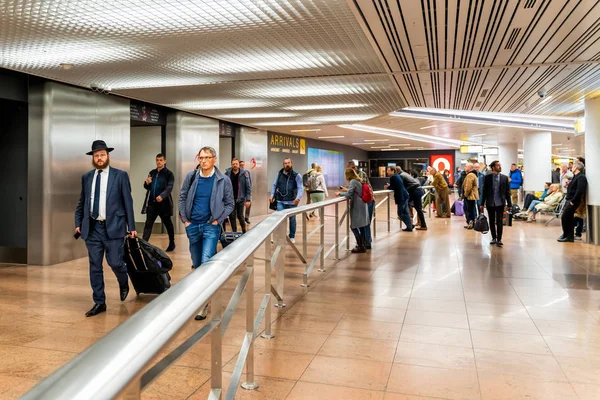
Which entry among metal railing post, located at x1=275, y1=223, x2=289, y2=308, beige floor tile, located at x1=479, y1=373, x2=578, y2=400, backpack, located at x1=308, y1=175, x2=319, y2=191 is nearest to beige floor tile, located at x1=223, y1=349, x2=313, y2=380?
metal railing post, located at x1=275, y1=223, x2=289, y2=308

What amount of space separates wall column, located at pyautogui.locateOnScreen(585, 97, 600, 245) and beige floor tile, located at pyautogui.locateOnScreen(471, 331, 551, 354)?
6.70 metres

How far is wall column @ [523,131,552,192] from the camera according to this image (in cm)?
1734

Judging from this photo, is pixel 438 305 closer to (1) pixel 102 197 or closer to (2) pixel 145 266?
(2) pixel 145 266

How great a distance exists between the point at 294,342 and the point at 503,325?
6.03 feet

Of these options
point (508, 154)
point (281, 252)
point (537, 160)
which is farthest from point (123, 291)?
point (508, 154)

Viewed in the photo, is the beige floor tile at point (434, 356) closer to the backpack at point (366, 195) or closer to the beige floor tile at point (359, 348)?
the beige floor tile at point (359, 348)

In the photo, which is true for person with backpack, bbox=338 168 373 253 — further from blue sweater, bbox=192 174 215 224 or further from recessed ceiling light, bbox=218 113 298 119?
recessed ceiling light, bbox=218 113 298 119

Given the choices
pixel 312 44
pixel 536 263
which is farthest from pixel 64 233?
pixel 536 263

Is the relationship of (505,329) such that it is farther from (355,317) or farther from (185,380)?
(185,380)

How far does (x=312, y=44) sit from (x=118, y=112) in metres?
5.02

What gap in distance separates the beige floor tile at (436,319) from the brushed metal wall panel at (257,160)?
1086 cm

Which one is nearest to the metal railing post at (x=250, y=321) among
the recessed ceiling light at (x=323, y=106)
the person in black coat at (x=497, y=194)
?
the person in black coat at (x=497, y=194)

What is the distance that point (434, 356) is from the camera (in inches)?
136

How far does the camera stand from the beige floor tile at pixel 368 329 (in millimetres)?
3932
